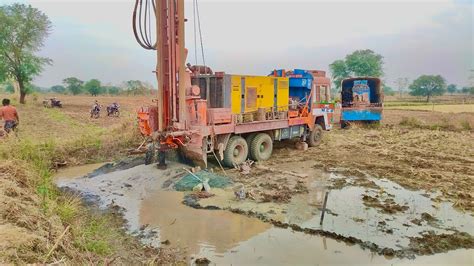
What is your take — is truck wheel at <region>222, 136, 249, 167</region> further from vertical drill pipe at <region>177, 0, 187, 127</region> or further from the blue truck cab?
the blue truck cab

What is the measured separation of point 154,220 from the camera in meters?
6.22

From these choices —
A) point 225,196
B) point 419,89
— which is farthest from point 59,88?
point 225,196

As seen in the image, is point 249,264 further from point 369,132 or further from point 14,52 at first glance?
point 14,52

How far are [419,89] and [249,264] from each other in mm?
71541

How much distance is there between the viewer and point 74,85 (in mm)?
68125

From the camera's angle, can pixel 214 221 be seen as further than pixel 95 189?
No

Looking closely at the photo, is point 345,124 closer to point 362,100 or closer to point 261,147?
point 362,100

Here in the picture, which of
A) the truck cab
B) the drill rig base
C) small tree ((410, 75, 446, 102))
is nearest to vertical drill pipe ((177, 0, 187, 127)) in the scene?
the drill rig base

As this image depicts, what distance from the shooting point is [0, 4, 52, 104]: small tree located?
3102 cm

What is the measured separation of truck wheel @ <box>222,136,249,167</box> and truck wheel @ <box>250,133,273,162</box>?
0.29 metres

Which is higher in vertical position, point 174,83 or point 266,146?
point 174,83

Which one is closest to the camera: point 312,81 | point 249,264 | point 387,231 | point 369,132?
point 249,264

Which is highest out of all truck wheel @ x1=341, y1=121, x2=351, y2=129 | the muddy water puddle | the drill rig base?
truck wheel @ x1=341, y1=121, x2=351, y2=129

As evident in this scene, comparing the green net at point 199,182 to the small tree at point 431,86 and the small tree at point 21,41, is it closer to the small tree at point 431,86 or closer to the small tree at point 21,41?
the small tree at point 21,41
